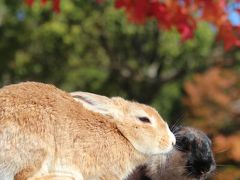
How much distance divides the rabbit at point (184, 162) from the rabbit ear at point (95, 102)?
1.69 ft

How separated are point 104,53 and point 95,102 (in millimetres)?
19261

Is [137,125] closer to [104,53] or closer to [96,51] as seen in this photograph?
[96,51]

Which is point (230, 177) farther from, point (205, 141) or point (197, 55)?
point (197, 55)

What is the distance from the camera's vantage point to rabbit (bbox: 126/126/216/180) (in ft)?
13.8

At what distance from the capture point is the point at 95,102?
12.9ft

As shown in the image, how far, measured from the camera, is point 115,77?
23156mm

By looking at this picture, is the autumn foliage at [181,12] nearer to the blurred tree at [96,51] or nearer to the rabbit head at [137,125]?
the rabbit head at [137,125]

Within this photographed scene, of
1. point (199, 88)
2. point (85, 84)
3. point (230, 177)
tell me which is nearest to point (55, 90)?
point (230, 177)

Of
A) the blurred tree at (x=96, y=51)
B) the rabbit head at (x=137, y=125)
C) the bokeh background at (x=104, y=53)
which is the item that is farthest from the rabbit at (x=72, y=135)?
the blurred tree at (x=96, y=51)

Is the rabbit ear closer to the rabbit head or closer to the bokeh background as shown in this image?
the rabbit head

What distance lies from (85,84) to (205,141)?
18062 millimetres

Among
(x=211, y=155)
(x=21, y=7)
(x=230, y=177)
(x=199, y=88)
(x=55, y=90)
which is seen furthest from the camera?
(x=21, y=7)

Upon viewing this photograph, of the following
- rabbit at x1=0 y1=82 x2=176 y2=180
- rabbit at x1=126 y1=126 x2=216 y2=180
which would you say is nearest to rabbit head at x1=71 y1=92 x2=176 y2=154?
rabbit at x1=0 y1=82 x2=176 y2=180

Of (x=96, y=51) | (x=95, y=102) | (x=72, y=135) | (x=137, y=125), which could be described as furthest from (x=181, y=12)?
(x=96, y=51)
